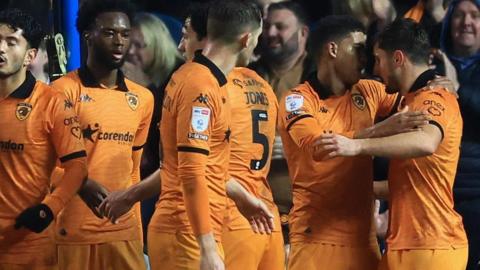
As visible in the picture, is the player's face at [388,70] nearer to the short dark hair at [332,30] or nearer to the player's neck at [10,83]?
the short dark hair at [332,30]

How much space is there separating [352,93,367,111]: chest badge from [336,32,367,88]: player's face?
0.23 feet

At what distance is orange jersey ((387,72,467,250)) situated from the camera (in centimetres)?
553

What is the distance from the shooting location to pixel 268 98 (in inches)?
234

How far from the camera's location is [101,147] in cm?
613

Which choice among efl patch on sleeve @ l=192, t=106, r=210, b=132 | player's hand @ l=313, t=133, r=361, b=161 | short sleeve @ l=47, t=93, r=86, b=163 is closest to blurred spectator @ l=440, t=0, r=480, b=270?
player's hand @ l=313, t=133, r=361, b=161

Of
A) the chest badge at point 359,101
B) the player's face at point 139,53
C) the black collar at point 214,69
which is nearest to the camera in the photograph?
the black collar at point 214,69

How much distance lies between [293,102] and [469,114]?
145cm

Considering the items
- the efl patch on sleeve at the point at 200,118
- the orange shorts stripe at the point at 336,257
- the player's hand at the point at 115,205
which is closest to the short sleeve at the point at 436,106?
the orange shorts stripe at the point at 336,257

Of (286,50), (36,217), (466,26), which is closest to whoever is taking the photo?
(36,217)

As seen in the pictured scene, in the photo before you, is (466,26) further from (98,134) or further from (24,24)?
(24,24)

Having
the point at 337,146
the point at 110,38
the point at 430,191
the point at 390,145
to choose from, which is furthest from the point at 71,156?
the point at 430,191

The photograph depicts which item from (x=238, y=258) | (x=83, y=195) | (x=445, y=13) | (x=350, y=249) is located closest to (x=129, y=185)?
(x=83, y=195)

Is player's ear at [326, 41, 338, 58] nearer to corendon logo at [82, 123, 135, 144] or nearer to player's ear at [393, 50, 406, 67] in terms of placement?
player's ear at [393, 50, 406, 67]

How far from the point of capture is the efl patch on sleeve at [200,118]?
493 cm
